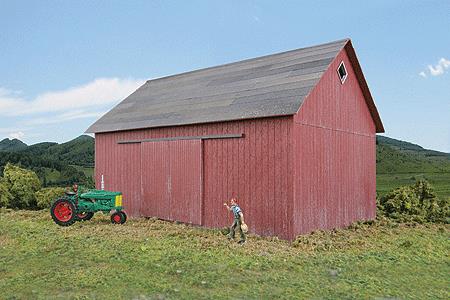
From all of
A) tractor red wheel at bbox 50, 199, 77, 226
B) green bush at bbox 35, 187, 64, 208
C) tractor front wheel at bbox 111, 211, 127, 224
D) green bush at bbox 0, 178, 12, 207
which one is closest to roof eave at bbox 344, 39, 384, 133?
tractor front wheel at bbox 111, 211, 127, 224

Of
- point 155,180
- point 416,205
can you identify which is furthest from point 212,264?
point 416,205

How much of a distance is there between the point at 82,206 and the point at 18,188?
775cm

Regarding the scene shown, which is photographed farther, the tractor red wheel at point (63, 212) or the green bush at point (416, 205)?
the green bush at point (416, 205)

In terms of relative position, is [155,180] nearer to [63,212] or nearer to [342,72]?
[63,212]

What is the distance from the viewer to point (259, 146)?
42.1 ft

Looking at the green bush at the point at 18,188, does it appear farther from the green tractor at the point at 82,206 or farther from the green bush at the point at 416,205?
the green bush at the point at 416,205

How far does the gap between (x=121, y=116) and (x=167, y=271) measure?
36.7 ft

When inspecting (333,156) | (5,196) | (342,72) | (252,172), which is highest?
(342,72)

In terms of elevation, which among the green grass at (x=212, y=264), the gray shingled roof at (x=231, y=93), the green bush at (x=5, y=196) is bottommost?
the green grass at (x=212, y=264)

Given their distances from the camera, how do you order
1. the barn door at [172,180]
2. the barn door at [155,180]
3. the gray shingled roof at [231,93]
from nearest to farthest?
the gray shingled roof at [231,93] → the barn door at [172,180] → the barn door at [155,180]

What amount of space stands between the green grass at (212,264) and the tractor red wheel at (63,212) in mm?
507

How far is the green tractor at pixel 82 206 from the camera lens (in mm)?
14977

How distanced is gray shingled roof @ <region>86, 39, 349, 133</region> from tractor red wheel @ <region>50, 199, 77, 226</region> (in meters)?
3.89

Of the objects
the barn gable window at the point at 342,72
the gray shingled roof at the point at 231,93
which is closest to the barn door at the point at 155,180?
the gray shingled roof at the point at 231,93
